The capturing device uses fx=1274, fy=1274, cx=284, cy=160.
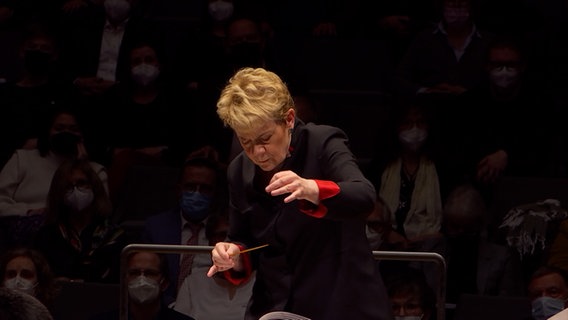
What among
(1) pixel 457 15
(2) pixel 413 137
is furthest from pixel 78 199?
(1) pixel 457 15

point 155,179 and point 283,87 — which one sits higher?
point 283,87

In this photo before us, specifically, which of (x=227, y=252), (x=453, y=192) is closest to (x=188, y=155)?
(x=453, y=192)

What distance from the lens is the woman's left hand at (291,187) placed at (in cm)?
274

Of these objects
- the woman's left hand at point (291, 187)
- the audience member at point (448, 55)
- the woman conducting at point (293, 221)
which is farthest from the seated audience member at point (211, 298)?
the woman's left hand at point (291, 187)

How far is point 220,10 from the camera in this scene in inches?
283

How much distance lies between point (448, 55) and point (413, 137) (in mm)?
695

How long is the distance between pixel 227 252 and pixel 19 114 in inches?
156

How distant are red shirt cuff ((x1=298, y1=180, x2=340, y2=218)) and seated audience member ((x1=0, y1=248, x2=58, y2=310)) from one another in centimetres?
301

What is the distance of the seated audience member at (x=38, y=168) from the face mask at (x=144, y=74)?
0.47 metres

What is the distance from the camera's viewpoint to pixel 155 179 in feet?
21.4

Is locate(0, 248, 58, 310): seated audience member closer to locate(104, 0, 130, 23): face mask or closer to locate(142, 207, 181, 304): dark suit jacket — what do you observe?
locate(142, 207, 181, 304): dark suit jacket

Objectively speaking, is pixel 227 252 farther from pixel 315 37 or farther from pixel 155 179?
pixel 315 37

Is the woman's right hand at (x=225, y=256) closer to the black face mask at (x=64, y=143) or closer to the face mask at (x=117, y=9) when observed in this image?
the black face mask at (x=64, y=143)

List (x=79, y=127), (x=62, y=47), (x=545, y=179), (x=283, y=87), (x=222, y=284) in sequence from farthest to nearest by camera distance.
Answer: (x=62, y=47)
(x=79, y=127)
(x=545, y=179)
(x=222, y=284)
(x=283, y=87)
